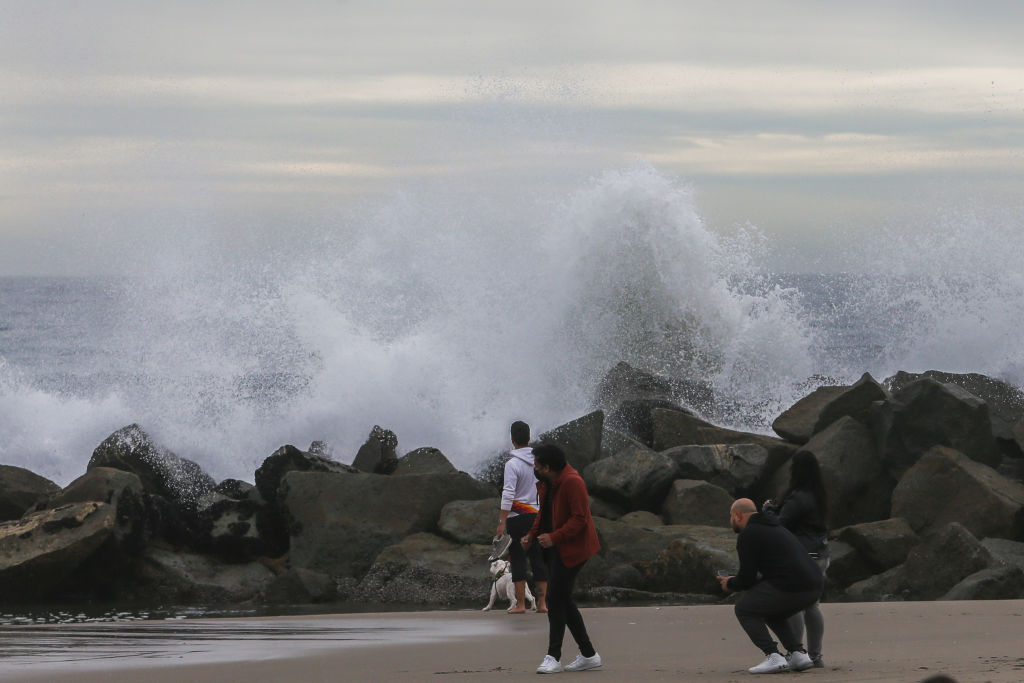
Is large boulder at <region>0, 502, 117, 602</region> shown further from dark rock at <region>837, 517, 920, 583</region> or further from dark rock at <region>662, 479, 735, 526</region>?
dark rock at <region>837, 517, 920, 583</region>

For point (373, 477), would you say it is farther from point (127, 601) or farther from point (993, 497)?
point (993, 497)

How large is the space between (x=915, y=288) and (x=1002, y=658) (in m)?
13.4

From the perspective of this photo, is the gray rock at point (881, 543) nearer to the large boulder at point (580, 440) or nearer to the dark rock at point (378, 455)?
the large boulder at point (580, 440)

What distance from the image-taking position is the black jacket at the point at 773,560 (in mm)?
5879

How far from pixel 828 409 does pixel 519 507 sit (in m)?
4.82

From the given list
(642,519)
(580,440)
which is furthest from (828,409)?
(642,519)

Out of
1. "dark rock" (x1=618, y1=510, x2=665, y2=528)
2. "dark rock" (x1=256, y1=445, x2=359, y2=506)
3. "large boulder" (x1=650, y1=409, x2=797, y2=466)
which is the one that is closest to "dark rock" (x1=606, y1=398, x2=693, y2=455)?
"large boulder" (x1=650, y1=409, x2=797, y2=466)

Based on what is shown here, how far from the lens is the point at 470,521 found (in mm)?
10812

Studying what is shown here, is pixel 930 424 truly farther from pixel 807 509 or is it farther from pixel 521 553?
pixel 807 509

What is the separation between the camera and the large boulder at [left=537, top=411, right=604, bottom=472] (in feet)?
41.5

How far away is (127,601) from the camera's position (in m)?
10.4

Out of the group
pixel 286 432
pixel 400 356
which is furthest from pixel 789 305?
pixel 286 432

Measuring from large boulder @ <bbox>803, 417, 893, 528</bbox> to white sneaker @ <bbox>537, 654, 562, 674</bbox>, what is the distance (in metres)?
5.80

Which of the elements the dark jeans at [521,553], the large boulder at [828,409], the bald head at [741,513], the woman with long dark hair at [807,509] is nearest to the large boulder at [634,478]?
the large boulder at [828,409]
